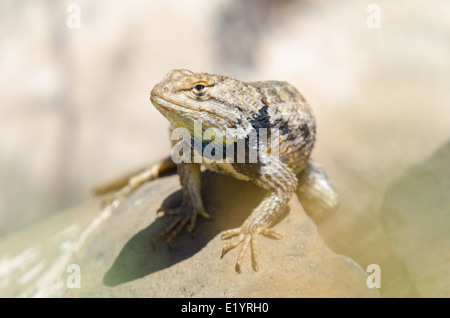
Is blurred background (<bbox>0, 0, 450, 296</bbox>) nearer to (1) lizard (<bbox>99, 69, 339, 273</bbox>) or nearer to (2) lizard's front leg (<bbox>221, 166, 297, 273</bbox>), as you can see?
(1) lizard (<bbox>99, 69, 339, 273</bbox>)

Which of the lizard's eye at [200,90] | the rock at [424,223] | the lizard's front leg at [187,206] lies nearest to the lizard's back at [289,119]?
the lizard's eye at [200,90]

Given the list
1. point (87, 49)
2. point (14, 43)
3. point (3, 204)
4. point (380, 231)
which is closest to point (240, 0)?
point (87, 49)

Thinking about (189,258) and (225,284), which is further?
(189,258)

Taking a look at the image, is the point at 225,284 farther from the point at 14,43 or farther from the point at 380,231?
the point at 14,43

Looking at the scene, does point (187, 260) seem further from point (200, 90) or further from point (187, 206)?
point (200, 90)

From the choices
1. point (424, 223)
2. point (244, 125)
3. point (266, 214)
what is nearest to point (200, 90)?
point (244, 125)

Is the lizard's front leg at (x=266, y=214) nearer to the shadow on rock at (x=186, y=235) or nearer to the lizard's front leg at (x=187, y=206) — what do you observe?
the shadow on rock at (x=186, y=235)
